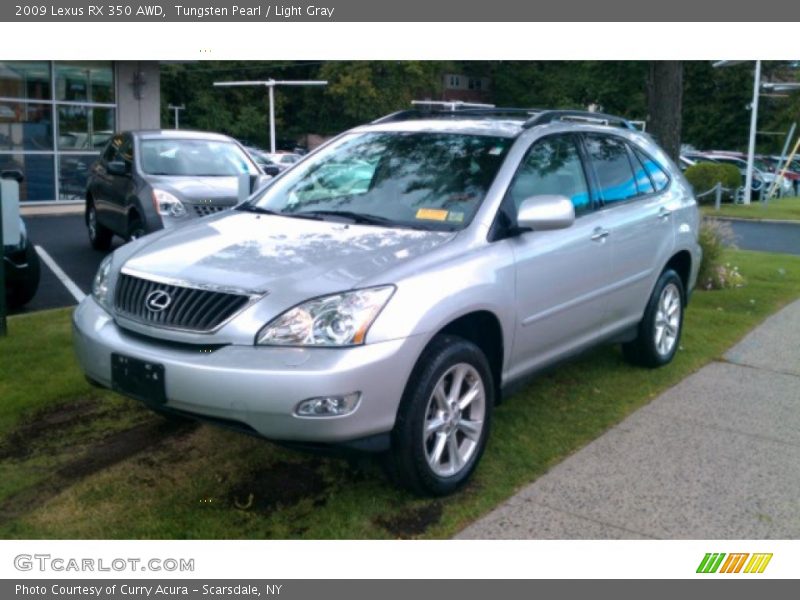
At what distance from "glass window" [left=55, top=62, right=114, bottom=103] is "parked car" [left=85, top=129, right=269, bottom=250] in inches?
273

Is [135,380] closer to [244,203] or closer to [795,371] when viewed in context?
[244,203]

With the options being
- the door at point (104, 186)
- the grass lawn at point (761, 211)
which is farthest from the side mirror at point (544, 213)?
the grass lawn at point (761, 211)

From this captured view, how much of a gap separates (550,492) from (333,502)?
105cm

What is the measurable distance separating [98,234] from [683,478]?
8979 millimetres

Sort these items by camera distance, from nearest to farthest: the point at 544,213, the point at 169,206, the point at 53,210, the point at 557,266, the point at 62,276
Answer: the point at 544,213 < the point at 557,266 < the point at 169,206 < the point at 62,276 < the point at 53,210

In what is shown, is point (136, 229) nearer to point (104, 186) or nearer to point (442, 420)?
point (104, 186)

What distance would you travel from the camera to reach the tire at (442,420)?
159 inches

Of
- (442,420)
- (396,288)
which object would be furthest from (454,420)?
(396,288)

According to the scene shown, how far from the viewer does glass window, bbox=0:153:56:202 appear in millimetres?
17266

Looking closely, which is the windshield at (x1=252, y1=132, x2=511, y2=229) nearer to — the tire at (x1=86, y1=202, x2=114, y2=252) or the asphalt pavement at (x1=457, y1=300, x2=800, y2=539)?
the asphalt pavement at (x1=457, y1=300, x2=800, y2=539)

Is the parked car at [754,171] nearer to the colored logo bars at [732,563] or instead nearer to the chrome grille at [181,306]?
the colored logo bars at [732,563]

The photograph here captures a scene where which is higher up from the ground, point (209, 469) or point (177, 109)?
point (177, 109)

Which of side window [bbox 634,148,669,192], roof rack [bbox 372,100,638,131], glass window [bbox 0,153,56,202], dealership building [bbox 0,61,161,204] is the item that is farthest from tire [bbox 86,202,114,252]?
side window [bbox 634,148,669,192]

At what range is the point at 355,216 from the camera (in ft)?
16.2
